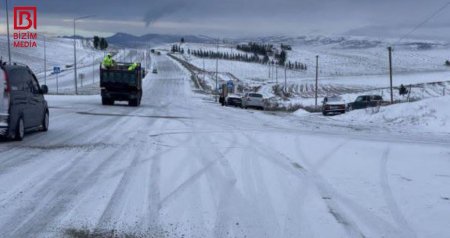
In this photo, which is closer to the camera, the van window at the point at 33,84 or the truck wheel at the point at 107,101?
the van window at the point at 33,84

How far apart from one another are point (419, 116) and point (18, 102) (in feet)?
62.6

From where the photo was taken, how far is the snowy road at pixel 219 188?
7457mm

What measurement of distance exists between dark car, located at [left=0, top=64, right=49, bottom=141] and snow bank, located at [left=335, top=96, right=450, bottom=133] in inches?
620

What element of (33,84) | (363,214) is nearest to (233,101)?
(33,84)

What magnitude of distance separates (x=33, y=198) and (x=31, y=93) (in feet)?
31.1

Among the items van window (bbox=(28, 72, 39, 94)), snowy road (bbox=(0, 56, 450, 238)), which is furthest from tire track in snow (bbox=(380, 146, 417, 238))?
van window (bbox=(28, 72, 39, 94))

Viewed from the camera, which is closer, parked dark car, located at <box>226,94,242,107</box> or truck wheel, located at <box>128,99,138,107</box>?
truck wheel, located at <box>128,99,138,107</box>

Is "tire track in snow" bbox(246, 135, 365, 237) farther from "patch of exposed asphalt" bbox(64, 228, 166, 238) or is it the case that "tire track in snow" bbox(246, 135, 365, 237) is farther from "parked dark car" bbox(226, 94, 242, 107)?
"parked dark car" bbox(226, 94, 242, 107)

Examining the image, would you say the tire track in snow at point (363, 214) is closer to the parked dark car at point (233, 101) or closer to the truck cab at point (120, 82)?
the truck cab at point (120, 82)

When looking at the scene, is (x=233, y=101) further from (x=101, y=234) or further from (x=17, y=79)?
(x=101, y=234)

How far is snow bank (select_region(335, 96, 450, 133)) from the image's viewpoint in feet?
88.5

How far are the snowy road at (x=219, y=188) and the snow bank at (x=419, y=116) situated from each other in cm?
1001

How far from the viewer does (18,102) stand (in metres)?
16.4

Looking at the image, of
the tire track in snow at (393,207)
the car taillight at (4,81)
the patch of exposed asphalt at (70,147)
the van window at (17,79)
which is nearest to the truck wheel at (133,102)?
the van window at (17,79)
